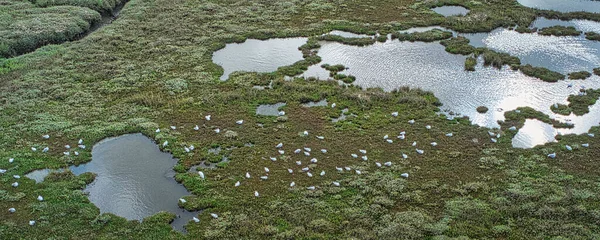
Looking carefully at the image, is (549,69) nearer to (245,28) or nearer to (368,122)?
(368,122)

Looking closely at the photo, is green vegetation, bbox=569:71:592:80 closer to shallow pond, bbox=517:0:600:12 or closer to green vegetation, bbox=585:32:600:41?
green vegetation, bbox=585:32:600:41

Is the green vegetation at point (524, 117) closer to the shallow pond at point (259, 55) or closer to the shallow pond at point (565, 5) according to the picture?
the shallow pond at point (259, 55)

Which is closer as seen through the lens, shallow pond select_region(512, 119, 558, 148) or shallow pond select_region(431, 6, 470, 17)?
shallow pond select_region(512, 119, 558, 148)

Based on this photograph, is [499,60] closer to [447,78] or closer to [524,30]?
[447,78]

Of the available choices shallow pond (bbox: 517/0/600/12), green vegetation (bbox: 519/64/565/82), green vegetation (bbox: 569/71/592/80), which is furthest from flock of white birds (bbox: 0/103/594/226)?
shallow pond (bbox: 517/0/600/12)

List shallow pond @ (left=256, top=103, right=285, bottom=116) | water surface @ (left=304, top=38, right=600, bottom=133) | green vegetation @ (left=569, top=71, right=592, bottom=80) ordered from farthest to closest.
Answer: green vegetation @ (left=569, top=71, right=592, bottom=80) → water surface @ (left=304, top=38, right=600, bottom=133) → shallow pond @ (left=256, top=103, right=285, bottom=116)

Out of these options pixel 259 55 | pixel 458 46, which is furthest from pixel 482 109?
pixel 259 55

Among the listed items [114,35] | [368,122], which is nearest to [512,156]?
[368,122]
